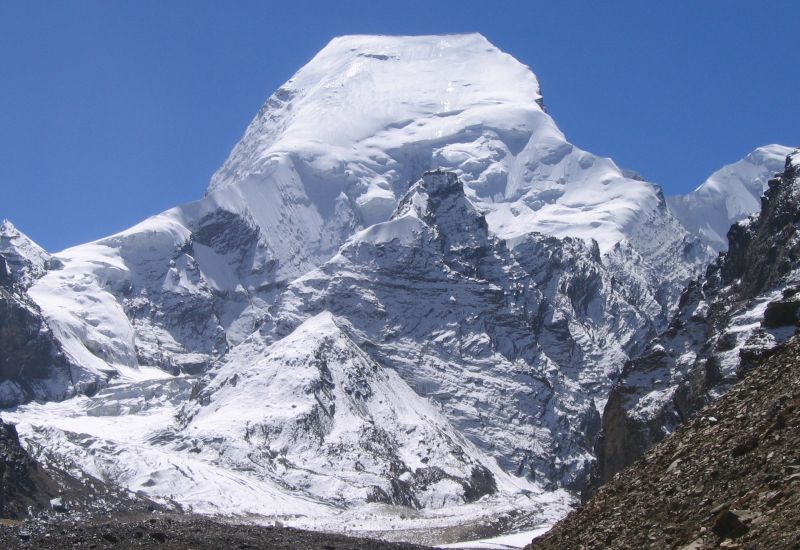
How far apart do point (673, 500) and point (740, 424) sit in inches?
146

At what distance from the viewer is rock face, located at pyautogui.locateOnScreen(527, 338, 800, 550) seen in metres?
33.2

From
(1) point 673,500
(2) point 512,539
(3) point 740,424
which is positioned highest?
(2) point 512,539

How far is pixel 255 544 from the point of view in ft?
338

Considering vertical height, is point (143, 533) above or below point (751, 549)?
above

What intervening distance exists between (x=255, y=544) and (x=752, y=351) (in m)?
48.4

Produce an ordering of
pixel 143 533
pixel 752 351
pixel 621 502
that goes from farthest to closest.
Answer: pixel 752 351 → pixel 143 533 → pixel 621 502

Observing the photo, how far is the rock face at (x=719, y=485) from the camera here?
3316 centimetres

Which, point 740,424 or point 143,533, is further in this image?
point 143,533

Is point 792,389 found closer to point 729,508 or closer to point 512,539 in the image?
point 729,508

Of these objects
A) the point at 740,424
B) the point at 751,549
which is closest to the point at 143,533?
the point at 740,424

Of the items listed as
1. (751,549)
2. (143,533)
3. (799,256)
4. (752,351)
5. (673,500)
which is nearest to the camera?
(751,549)

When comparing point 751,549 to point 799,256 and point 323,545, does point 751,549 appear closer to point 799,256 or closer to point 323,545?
point 323,545

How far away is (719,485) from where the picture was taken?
37938 millimetres

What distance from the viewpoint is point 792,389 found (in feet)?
135
